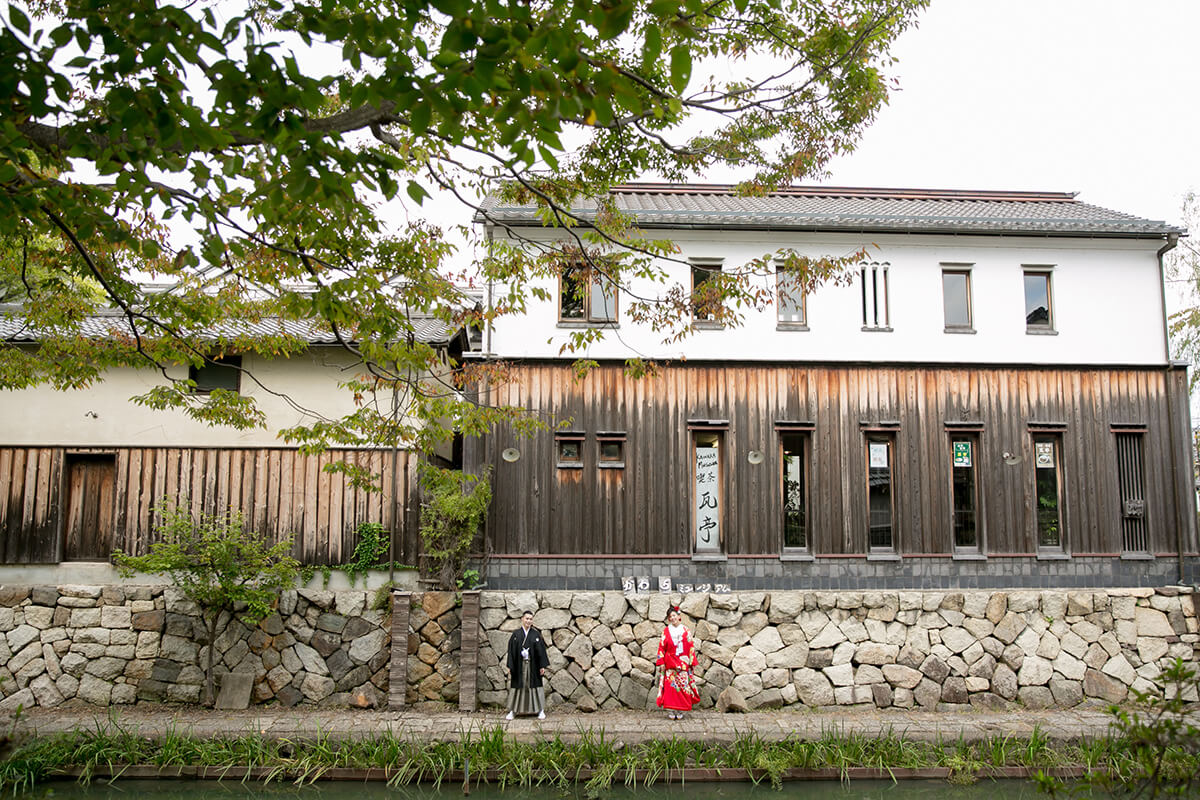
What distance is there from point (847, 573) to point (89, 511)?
1263cm

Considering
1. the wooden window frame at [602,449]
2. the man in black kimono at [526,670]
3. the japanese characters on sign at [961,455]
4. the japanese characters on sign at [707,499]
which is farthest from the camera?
the japanese characters on sign at [961,455]

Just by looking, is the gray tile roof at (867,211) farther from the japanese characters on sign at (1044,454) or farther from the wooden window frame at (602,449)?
the japanese characters on sign at (1044,454)

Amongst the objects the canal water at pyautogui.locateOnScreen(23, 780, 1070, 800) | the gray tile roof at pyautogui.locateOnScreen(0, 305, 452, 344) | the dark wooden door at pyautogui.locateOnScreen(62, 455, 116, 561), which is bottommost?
the canal water at pyautogui.locateOnScreen(23, 780, 1070, 800)

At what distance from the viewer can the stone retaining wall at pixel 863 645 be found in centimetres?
1301

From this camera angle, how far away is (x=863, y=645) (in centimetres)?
1338

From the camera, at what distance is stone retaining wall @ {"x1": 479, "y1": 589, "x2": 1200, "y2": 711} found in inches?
512

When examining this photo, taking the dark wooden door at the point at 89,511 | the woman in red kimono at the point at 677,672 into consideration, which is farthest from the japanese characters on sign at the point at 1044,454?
the dark wooden door at the point at 89,511

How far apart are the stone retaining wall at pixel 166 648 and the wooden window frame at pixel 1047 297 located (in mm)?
12465

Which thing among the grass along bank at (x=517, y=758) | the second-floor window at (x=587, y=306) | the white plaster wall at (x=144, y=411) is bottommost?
the grass along bank at (x=517, y=758)

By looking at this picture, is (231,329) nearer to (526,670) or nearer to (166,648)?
(166,648)

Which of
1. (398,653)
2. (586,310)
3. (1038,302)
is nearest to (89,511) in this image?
(398,653)

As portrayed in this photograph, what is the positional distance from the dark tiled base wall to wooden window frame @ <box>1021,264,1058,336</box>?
4115 mm

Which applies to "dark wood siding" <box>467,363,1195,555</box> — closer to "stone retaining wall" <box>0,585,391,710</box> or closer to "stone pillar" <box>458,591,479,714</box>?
"stone pillar" <box>458,591,479,714</box>

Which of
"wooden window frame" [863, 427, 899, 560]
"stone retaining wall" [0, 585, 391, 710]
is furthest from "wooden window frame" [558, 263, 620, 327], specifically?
"stone retaining wall" [0, 585, 391, 710]
